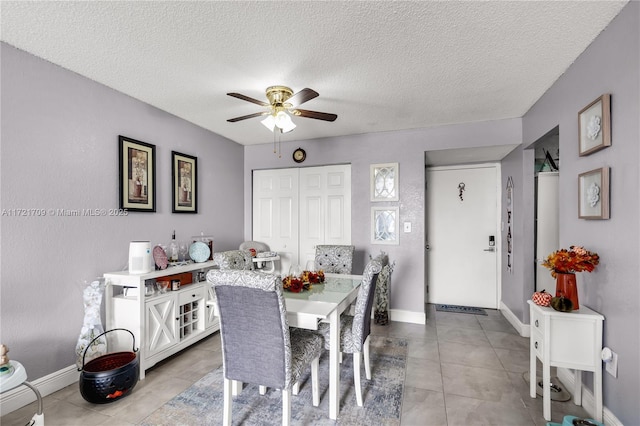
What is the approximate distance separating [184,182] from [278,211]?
145cm

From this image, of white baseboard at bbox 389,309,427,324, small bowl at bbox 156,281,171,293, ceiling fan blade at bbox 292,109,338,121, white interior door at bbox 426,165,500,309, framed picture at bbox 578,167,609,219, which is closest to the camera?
framed picture at bbox 578,167,609,219

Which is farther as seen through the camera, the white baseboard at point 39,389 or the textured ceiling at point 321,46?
the white baseboard at point 39,389

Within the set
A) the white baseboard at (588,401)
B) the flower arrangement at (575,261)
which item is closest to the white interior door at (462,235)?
the white baseboard at (588,401)

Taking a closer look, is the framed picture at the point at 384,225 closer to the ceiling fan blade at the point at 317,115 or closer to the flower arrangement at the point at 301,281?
the flower arrangement at the point at 301,281

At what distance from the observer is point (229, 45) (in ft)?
6.59

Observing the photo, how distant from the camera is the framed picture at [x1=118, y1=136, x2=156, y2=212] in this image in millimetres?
2805

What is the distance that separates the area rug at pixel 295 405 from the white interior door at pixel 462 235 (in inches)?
90.1

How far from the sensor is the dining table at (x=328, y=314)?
1.85 metres

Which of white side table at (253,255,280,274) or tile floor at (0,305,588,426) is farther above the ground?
white side table at (253,255,280,274)

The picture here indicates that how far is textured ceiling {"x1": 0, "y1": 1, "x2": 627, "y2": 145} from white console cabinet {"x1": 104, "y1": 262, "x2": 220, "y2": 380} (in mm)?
1705

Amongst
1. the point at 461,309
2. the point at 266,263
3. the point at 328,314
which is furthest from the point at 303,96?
the point at 461,309

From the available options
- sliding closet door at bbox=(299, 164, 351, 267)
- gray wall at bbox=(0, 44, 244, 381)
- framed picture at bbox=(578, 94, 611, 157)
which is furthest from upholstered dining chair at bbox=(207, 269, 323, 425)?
sliding closet door at bbox=(299, 164, 351, 267)

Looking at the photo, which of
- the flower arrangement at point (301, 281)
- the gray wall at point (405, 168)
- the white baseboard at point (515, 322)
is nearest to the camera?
the flower arrangement at point (301, 281)

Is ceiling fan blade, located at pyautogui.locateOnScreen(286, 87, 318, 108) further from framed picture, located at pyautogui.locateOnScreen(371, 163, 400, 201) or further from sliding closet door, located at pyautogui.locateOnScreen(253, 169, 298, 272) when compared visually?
sliding closet door, located at pyautogui.locateOnScreen(253, 169, 298, 272)
